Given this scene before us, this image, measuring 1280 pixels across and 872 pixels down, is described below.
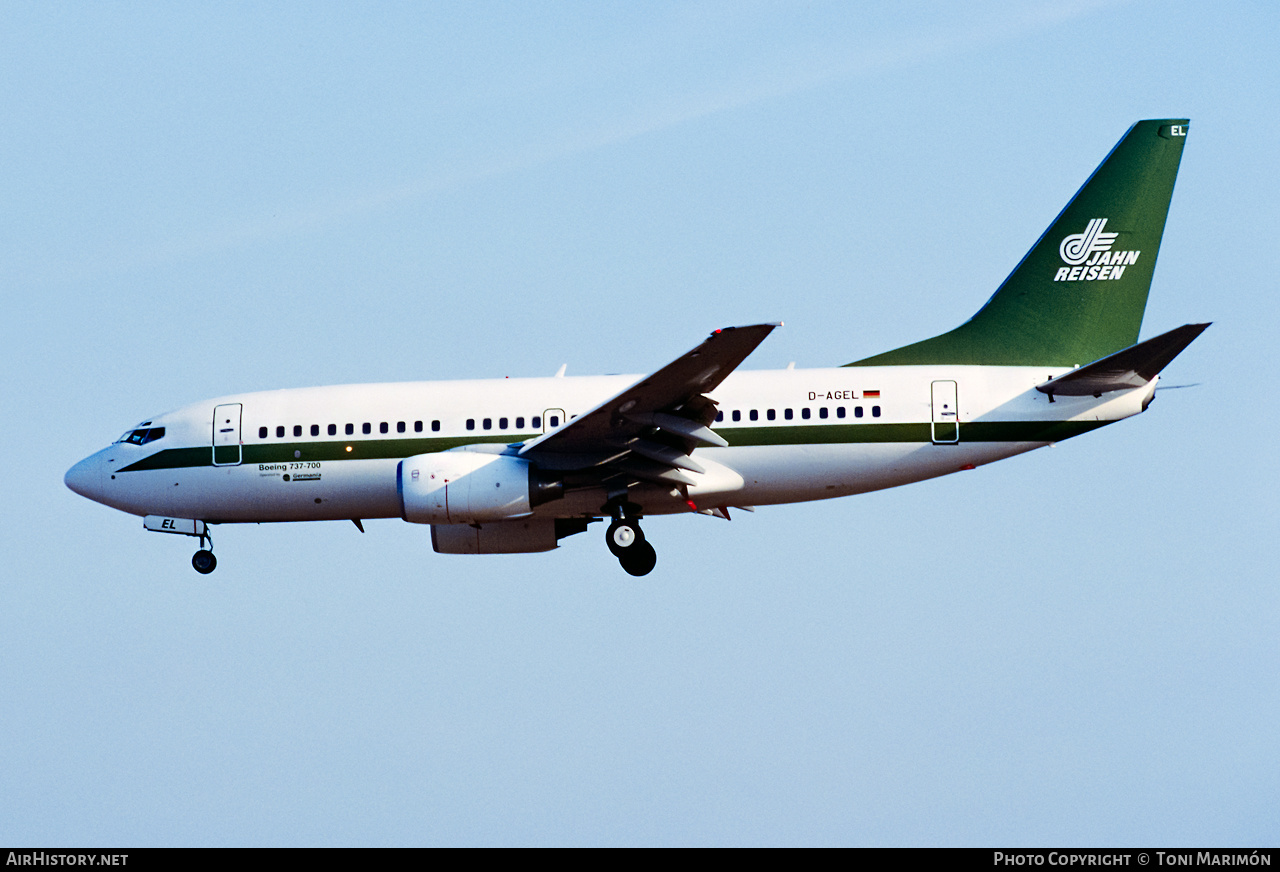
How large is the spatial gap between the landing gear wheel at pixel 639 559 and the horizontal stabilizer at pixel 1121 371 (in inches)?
262

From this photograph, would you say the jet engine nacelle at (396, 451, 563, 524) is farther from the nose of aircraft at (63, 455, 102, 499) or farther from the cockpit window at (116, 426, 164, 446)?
the nose of aircraft at (63, 455, 102, 499)

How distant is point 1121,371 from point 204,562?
15433 mm

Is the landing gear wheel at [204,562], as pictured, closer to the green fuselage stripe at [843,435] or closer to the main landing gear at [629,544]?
the green fuselage stripe at [843,435]

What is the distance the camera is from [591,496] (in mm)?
24359

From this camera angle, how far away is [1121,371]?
75.9 ft

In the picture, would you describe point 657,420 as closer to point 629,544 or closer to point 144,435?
point 629,544

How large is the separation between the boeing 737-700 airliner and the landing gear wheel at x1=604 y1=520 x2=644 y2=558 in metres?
0.03

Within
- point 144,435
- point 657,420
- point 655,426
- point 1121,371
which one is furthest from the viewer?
point 144,435

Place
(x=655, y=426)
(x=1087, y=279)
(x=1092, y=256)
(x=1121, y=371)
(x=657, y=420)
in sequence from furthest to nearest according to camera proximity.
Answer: (x=1092, y=256) < (x=1087, y=279) < (x=1121, y=371) < (x=655, y=426) < (x=657, y=420)

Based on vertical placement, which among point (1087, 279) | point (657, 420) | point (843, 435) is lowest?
point (843, 435)

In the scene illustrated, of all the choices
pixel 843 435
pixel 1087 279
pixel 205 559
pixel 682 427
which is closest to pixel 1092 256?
pixel 1087 279

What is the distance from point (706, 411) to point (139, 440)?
10.2 metres
